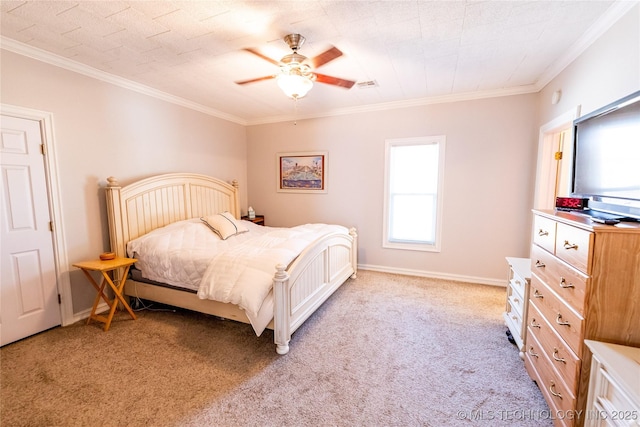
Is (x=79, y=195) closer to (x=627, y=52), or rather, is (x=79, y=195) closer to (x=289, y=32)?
(x=289, y=32)

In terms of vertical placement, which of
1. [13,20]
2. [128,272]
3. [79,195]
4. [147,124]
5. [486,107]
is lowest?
[128,272]

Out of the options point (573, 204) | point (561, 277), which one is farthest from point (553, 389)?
point (573, 204)

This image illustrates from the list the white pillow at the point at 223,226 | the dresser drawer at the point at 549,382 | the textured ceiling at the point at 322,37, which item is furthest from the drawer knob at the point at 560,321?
the white pillow at the point at 223,226

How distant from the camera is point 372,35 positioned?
85.1 inches

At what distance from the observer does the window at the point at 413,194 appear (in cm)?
393

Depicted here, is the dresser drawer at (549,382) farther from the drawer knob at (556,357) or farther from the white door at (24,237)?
the white door at (24,237)

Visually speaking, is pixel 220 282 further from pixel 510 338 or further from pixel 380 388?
pixel 510 338

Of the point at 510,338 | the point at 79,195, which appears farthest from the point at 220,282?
the point at 510,338

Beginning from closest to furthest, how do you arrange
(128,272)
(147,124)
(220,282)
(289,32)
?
(289,32) < (220,282) < (128,272) < (147,124)

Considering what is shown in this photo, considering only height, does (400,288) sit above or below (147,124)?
below

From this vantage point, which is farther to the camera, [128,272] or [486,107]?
[486,107]

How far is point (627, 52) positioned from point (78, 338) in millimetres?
4825

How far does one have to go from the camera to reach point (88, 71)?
279 cm

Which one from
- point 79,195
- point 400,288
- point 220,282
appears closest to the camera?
point 220,282
